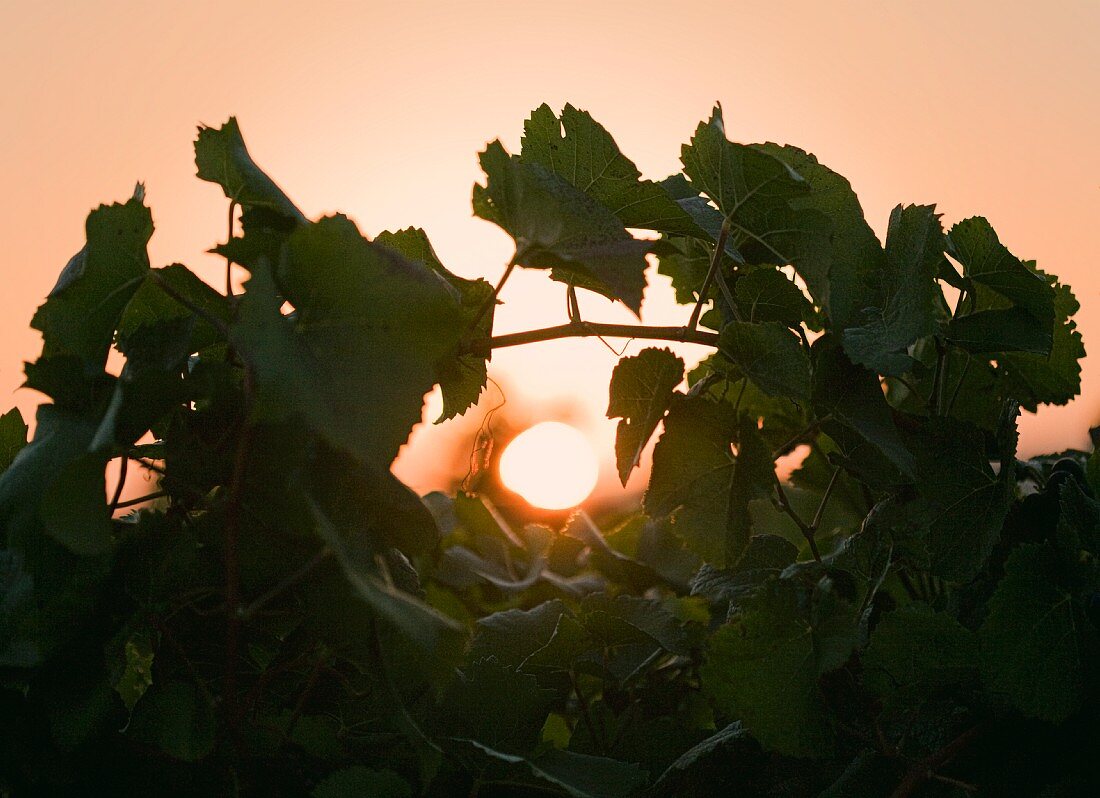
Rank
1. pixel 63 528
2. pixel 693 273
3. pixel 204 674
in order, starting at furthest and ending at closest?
pixel 693 273
pixel 204 674
pixel 63 528

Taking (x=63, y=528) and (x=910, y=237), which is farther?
(x=910, y=237)

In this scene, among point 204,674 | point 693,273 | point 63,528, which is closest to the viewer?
point 63,528

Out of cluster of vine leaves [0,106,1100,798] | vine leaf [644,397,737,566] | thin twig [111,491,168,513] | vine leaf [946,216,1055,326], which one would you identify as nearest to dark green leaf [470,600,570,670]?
cluster of vine leaves [0,106,1100,798]

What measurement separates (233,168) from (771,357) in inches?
11.1

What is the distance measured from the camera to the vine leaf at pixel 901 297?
1.53ft

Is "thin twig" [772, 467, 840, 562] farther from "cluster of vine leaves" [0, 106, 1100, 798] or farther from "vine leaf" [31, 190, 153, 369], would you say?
"vine leaf" [31, 190, 153, 369]

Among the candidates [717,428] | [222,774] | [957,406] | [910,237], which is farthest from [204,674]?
[957,406]

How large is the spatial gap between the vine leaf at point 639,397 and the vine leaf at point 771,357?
0.12ft

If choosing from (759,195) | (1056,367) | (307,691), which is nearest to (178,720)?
(307,691)

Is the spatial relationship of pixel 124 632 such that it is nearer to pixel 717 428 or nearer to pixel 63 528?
pixel 63 528

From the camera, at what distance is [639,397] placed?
0.52 metres

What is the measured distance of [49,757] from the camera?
43 centimetres

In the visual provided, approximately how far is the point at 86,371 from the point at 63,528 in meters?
0.09

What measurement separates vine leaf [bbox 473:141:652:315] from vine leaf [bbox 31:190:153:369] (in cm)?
16
